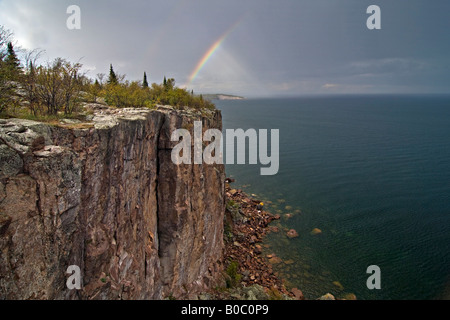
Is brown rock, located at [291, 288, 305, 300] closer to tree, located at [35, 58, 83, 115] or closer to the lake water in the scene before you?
the lake water

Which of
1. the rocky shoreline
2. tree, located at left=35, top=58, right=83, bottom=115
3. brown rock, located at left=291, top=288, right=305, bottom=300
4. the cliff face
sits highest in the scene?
tree, located at left=35, top=58, right=83, bottom=115

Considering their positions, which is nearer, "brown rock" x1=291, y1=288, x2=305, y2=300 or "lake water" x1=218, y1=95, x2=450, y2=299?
"brown rock" x1=291, y1=288, x2=305, y2=300

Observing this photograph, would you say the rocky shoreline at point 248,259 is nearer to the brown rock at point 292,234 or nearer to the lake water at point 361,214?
the lake water at point 361,214

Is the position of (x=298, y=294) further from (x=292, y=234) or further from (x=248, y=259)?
(x=292, y=234)

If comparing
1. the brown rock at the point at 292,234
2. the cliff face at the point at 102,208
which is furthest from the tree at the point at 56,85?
the brown rock at the point at 292,234

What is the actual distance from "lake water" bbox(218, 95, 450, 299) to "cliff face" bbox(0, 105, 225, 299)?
20.8 metres

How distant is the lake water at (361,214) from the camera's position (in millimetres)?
33844

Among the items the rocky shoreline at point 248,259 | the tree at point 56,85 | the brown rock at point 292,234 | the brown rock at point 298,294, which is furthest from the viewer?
the brown rock at point 292,234

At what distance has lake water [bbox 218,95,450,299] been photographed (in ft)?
111

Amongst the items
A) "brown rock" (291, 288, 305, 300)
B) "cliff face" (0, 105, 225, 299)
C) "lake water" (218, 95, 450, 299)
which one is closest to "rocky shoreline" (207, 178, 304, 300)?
"brown rock" (291, 288, 305, 300)

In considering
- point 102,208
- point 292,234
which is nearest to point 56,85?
point 102,208

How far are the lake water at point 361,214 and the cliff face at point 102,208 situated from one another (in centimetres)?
2083

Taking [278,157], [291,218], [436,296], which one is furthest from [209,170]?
[278,157]

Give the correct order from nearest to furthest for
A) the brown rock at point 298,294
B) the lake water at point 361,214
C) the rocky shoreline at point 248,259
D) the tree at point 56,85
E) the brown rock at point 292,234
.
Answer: the tree at point 56,85 → the rocky shoreline at point 248,259 → the brown rock at point 298,294 → the lake water at point 361,214 → the brown rock at point 292,234
